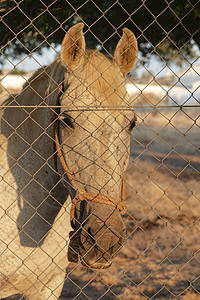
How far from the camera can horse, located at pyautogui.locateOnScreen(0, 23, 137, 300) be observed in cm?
175

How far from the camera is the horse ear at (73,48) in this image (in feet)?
5.99

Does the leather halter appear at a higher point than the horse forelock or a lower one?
lower

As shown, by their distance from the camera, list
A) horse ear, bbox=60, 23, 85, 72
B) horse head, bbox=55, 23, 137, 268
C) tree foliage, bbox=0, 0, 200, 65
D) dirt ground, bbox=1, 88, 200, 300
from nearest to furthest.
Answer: horse head, bbox=55, 23, 137, 268 → horse ear, bbox=60, 23, 85, 72 → dirt ground, bbox=1, 88, 200, 300 → tree foliage, bbox=0, 0, 200, 65

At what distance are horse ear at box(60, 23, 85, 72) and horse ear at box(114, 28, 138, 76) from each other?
279 mm

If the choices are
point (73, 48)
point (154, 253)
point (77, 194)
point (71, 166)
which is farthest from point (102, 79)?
point (154, 253)

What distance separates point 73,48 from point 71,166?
0.71m

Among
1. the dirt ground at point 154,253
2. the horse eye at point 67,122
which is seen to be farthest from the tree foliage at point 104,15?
the horse eye at point 67,122

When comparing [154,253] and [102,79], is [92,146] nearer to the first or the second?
[102,79]

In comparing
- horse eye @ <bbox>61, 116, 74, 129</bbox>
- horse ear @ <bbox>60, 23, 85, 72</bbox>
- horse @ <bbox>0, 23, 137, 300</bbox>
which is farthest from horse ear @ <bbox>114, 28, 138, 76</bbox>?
horse eye @ <bbox>61, 116, 74, 129</bbox>

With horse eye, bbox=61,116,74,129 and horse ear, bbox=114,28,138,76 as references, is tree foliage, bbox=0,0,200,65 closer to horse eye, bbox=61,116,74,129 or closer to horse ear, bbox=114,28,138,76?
horse ear, bbox=114,28,138,76

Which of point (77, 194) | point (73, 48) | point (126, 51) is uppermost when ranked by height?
point (73, 48)


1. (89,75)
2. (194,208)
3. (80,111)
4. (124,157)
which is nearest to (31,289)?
(124,157)

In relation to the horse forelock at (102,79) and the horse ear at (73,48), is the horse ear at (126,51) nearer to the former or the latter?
the horse forelock at (102,79)

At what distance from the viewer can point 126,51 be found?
2092 mm
